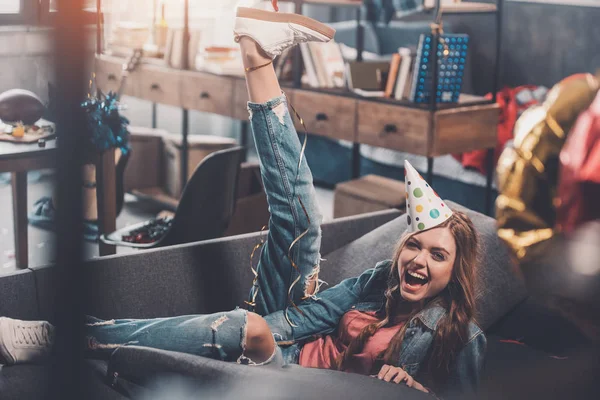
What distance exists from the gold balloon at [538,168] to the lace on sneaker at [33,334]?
1499mm

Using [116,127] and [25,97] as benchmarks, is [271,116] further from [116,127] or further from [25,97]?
[25,97]

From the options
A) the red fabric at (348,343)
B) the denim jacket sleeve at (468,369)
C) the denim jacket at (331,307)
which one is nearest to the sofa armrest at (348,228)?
the denim jacket at (331,307)

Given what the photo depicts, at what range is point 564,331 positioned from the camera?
206 cm

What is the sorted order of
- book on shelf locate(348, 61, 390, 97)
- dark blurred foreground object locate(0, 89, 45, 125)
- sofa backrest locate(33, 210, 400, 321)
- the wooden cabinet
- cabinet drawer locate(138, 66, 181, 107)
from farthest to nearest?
the wooden cabinet → cabinet drawer locate(138, 66, 181, 107) → book on shelf locate(348, 61, 390, 97) → dark blurred foreground object locate(0, 89, 45, 125) → sofa backrest locate(33, 210, 400, 321)

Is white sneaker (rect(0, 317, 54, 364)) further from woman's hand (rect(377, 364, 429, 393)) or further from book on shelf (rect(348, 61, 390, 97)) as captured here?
book on shelf (rect(348, 61, 390, 97))

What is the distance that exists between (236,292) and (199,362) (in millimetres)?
706

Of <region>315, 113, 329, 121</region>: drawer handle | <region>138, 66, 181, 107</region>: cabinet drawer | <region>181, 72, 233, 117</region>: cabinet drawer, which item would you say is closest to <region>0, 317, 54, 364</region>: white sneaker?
<region>315, 113, 329, 121</region>: drawer handle

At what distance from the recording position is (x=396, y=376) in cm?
164

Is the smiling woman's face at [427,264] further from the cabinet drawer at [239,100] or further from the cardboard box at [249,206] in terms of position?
the cabinet drawer at [239,100]

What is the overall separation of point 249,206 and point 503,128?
156 cm

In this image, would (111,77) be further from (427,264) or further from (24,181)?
(427,264)

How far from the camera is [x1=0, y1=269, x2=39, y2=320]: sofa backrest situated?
1.93 metres

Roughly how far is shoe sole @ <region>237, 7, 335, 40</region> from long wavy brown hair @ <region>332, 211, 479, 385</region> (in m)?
0.50

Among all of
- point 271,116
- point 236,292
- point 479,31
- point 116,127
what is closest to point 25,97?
point 116,127
